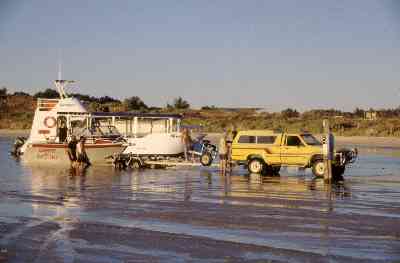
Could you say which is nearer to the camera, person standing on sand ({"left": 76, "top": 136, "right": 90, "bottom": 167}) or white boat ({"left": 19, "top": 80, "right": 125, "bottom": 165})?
person standing on sand ({"left": 76, "top": 136, "right": 90, "bottom": 167})

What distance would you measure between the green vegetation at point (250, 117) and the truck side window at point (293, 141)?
32.5 m

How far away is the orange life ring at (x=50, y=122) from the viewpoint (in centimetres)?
3700

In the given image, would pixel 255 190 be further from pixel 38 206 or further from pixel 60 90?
pixel 60 90

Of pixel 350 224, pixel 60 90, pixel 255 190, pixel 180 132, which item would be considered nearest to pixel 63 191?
pixel 255 190

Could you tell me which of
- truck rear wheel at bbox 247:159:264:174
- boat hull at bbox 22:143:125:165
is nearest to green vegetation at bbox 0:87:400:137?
boat hull at bbox 22:143:125:165

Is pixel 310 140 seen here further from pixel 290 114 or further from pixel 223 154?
pixel 290 114

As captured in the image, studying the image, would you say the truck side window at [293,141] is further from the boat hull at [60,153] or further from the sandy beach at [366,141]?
the sandy beach at [366,141]

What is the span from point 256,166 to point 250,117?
68245mm

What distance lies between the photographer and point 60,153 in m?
35.2

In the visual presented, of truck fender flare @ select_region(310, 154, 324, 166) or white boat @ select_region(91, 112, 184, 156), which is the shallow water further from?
white boat @ select_region(91, 112, 184, 156)

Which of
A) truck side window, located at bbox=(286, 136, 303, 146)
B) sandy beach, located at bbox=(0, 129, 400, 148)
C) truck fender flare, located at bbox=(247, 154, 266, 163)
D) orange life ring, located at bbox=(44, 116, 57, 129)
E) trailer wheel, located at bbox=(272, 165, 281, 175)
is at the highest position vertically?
orange life ring, located at bbox=(44, 116, 57, 129)

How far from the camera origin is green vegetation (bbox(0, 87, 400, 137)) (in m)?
78.5

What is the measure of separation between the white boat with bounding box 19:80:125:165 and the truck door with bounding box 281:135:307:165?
7986mm

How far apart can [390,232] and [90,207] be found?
6.59 m
